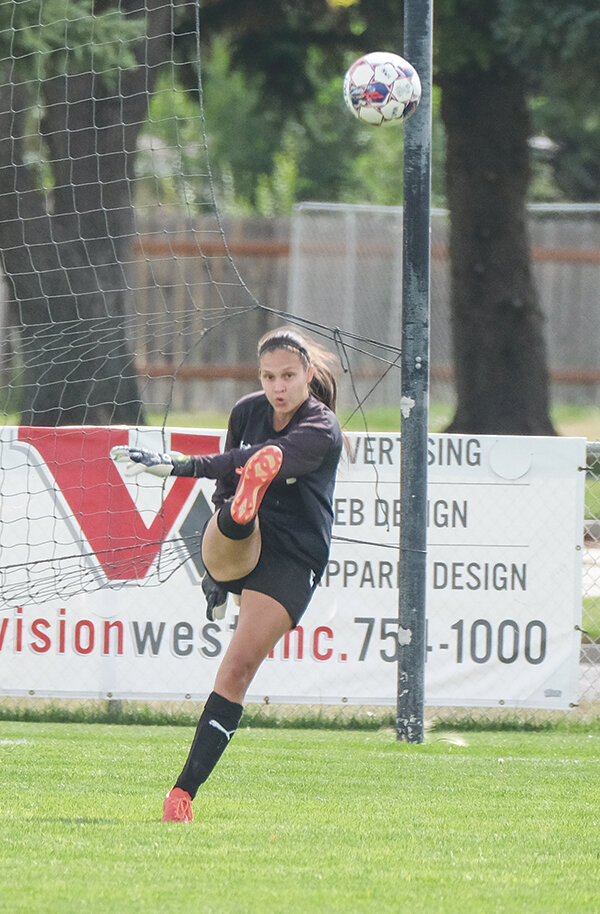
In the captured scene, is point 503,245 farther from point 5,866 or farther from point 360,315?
point 5,866

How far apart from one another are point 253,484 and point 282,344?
0.58m

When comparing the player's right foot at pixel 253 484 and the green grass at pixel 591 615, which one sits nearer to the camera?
the player's right foot at pixel 253 484

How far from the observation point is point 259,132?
115ft

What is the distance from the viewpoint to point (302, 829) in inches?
188

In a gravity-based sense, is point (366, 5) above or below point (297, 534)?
above

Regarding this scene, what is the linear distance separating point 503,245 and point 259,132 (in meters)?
19.4

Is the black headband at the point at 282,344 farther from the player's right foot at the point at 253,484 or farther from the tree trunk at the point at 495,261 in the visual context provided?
the tree trunk at the point at 495,261

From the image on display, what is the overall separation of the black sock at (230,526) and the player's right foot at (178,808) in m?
0.93

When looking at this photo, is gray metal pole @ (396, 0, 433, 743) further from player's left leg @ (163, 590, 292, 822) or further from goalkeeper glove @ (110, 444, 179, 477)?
goalkeeper glove @ (110, 444, 179, 477)

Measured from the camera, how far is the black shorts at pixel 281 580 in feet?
15.9

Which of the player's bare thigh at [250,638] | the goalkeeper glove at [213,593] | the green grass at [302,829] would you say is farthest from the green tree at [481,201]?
the player's bare thigh at [250,638]

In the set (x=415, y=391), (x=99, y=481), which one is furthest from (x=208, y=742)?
(x=99, y=481)

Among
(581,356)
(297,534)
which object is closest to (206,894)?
(297,534)

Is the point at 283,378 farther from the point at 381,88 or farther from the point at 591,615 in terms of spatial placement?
the point at 591,615
